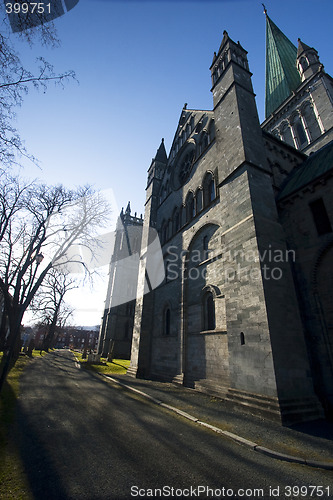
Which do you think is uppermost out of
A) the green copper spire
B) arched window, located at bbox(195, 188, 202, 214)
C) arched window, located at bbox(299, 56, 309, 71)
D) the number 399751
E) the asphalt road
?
the green copper spire

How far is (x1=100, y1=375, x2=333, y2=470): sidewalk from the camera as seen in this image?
15.5 feet

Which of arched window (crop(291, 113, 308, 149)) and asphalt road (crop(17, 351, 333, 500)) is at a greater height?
arched window (crop(291, 113, 308, 149))

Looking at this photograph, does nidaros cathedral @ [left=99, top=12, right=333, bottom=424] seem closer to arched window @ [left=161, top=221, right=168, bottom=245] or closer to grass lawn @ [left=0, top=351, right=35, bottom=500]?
arched window @ [left=161, top=221, right=168, bottom=245]

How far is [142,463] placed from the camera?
4168 mm

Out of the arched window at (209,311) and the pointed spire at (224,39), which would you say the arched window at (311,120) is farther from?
the arched window at (209,311)

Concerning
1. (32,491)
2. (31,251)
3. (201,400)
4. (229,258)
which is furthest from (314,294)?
(31,251)

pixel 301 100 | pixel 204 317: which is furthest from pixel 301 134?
pixel 204 317

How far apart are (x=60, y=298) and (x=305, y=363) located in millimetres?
40541

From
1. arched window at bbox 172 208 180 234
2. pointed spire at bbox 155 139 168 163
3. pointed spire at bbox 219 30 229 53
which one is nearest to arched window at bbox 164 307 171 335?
arched window at bbox 172 208 180 234

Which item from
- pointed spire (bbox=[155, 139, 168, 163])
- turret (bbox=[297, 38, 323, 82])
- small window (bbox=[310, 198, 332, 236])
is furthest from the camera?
pointed spire (bbox=[155, 139, 168, 163])

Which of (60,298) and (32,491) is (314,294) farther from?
(60,298)

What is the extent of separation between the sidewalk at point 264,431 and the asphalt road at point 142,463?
0.25 meters

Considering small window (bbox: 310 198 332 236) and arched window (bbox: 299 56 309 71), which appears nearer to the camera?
small window (bbox: 310 198 332 236)

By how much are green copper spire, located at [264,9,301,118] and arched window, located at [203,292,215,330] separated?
92.2 feet
